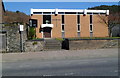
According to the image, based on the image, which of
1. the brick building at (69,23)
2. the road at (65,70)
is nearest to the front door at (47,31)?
the brick building at (69,23)

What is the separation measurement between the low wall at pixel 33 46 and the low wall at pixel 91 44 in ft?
9.69

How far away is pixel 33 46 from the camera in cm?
2259

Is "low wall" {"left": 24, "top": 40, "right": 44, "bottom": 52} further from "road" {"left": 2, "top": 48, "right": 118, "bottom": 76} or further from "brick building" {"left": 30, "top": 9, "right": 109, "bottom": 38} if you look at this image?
"brick building" {"left": 30, "top": 9, "right": 109, "bottom": 38}

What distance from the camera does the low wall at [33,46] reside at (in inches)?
878

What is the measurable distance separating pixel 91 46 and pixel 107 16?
153 feet

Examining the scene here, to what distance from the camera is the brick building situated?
219ft

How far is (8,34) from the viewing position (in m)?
21.4

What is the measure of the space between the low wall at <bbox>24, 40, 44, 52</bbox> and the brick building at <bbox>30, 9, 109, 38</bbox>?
1688 inches

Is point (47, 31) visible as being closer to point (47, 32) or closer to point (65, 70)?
point (47, 32)

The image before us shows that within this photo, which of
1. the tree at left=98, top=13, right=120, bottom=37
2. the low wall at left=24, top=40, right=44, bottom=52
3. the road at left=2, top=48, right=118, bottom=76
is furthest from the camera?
the tree at left=98, top=13, right=120, bottom=37

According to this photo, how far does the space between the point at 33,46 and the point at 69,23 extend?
46570 millimetres

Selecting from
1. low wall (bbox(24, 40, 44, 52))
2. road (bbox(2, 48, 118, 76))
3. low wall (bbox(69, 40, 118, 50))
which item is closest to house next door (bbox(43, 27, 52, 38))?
low wall (bbox(69, 40, 118, 50))

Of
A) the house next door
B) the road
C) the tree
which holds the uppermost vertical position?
the tree

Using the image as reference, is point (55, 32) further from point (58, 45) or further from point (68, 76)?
point (68, 76)
